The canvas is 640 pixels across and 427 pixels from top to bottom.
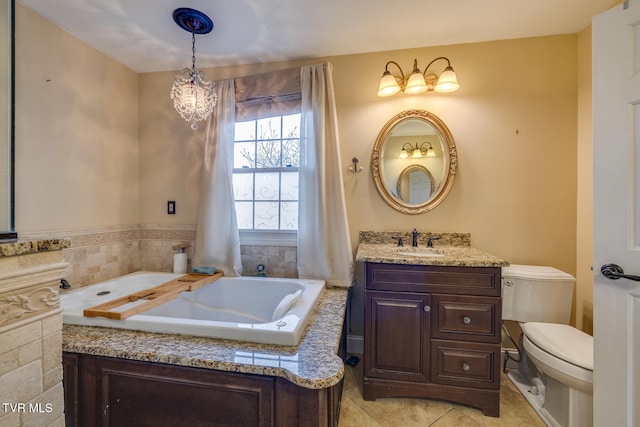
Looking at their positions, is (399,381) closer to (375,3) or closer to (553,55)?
(375,3)

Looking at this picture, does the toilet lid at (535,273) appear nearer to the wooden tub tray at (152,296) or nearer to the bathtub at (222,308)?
the bathtub at (222,308)

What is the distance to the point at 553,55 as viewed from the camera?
6.36ft

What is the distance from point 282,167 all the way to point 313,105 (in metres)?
0.57

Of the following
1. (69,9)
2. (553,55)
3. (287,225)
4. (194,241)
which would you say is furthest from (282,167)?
(553,55)

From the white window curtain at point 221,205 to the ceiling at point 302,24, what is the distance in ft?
1.45

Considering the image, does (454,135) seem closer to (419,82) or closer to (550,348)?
(419,82)

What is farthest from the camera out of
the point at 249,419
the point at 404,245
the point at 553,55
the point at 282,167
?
the point at 282,167

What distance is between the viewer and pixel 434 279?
1592mm

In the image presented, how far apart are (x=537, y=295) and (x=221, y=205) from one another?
7.63 ft

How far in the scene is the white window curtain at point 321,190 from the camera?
2.04 meters

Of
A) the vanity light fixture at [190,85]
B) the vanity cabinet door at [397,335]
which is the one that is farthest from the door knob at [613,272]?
the vanity light fixture at [190,85]

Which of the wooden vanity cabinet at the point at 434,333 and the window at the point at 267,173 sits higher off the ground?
the window at the point at 267,173

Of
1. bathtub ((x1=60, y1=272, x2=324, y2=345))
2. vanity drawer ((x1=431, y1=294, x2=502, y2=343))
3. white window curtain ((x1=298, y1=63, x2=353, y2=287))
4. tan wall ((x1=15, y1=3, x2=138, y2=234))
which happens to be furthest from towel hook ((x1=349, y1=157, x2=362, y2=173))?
tan wall ((x1=15, y1=3, x2=138, y2=234))

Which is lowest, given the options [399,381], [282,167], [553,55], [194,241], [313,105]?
[399,381]
